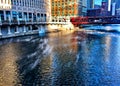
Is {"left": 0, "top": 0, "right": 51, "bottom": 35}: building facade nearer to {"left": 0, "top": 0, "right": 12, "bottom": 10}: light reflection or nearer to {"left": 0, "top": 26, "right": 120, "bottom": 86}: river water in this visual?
{"left": 0, "top": 0, "right": 12, "bottom": 10}: light reflection

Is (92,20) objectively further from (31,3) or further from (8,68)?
(8,68)

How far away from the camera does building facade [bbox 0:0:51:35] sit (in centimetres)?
9144

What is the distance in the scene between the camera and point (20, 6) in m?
112

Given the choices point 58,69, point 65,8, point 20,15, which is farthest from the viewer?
point 65,8

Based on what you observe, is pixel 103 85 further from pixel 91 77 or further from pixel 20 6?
pixel 20 6

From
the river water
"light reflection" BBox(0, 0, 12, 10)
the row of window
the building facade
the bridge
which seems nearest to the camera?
the river water

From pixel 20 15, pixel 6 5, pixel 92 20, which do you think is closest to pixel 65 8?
pixel 92 20

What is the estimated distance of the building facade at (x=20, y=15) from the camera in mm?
91438

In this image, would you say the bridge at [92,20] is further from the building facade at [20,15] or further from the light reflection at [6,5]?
the light reflection at [6,5]

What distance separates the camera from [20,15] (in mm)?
111312

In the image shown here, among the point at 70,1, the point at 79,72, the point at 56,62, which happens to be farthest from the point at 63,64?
the point at 70,1

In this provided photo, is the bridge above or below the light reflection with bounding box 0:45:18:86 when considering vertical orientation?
above

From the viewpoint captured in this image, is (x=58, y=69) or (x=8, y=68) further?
(x=8, y=68)

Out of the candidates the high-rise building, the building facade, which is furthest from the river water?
the high-rise building
